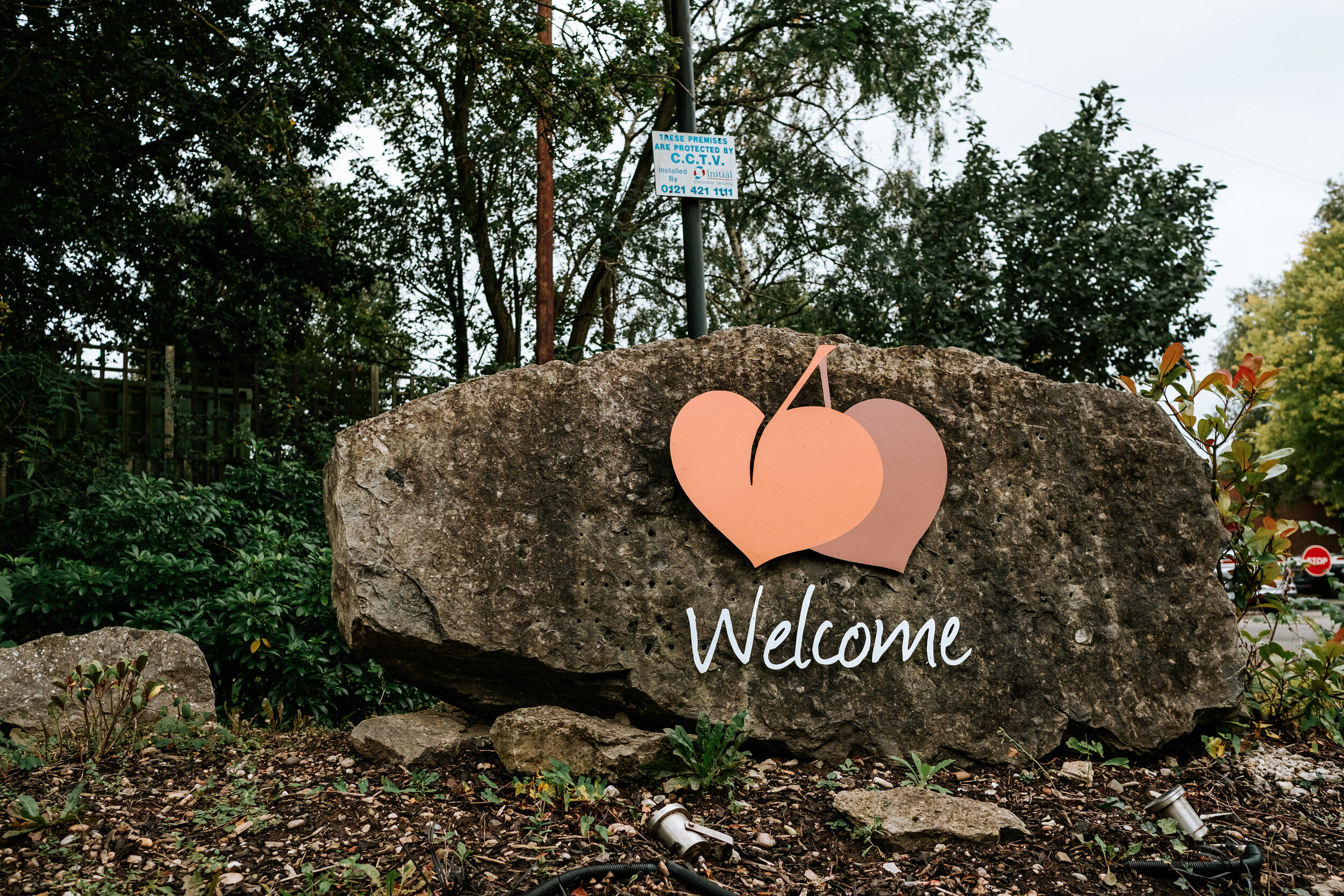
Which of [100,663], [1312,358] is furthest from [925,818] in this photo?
[1312,358]

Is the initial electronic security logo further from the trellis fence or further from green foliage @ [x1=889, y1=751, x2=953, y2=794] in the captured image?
the trellis fence

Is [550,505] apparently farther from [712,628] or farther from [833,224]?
[833,224]

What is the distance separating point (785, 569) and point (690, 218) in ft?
11.6

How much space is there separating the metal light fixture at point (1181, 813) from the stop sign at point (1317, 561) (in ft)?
10.3

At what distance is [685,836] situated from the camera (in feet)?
10.2

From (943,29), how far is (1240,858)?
34.0 ft

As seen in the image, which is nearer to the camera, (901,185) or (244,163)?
(244,163)

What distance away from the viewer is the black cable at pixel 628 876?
283cm

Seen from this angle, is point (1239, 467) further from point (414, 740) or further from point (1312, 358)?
point (1312, 358)

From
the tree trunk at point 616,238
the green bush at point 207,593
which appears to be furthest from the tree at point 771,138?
the green bush at point 207,593

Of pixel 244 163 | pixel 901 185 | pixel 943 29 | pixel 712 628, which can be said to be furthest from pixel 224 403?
pixel 943 29

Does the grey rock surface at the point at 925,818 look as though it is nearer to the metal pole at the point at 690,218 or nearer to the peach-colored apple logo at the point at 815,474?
the peach-colored apple logo at the point at 815,474

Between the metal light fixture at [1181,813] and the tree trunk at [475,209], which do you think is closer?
the metal light fixture at [1181,813]

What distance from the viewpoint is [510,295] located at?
13180 mm
